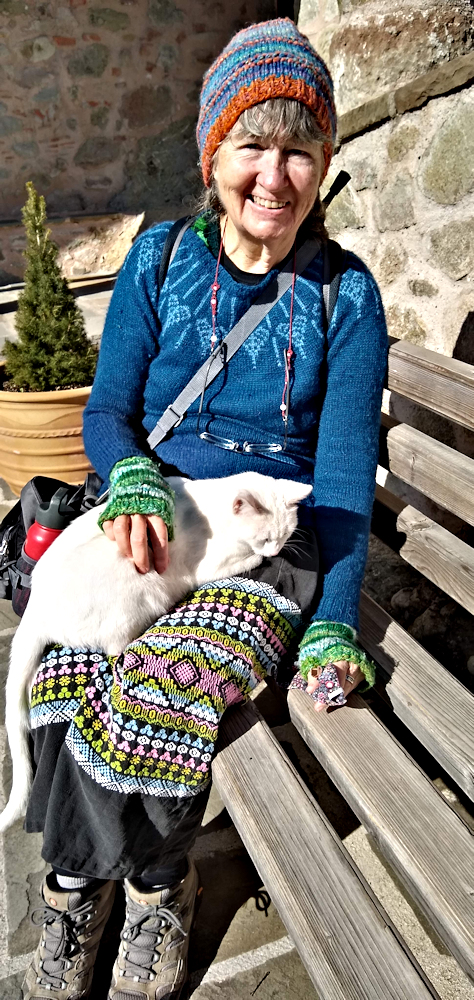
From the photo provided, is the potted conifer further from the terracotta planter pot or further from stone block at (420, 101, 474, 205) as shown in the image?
stone block at (420, 101, 474, 205)

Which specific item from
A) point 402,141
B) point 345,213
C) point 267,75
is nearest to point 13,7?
point 345,213

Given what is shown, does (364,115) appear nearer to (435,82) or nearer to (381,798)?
(435,82)

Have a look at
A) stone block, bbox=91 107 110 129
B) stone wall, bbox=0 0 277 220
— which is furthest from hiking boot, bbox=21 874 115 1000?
stone block, bbox=91 107 110 129

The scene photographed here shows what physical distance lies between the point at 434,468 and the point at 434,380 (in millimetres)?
238

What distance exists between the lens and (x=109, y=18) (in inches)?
230

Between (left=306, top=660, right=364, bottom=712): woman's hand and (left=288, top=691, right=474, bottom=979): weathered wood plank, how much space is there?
0.04 metres

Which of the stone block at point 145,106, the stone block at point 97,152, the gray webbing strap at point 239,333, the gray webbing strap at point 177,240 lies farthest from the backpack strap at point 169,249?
the stone block at point 145,106

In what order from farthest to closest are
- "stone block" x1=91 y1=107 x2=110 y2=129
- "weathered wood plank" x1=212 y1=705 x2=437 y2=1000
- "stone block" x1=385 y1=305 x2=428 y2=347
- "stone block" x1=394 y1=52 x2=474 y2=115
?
"stone block" x1=91 y1=107 x2=110 y2=129, "stone block" x1=385 y1=305 x2=428 y2=347, "stone block" x1=394 y1=52 x2=474 y2=115, "weathered wood plank" x1=212 y1=705 x2=437 y2=1000

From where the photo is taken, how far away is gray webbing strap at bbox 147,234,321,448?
5.41 ft

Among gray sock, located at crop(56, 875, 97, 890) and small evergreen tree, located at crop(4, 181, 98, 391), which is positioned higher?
small evergreen tree, located at crop(4, 181, 98, 391)

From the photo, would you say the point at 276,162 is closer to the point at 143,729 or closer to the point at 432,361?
the point at 432,361

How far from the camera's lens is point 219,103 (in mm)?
1481

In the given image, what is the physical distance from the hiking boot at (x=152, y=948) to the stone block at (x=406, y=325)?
6.08ft

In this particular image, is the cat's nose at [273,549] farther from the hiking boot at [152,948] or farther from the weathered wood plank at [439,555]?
the hiking boot at [152,948]
